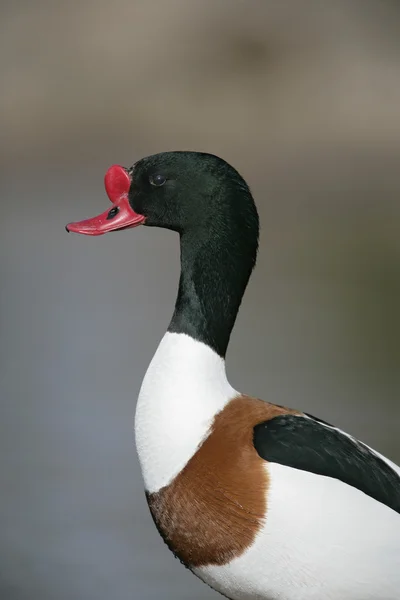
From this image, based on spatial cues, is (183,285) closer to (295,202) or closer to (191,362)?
(191,362)

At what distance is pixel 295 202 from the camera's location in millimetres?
3486

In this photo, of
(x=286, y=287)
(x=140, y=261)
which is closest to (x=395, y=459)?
(x=286, y=287)

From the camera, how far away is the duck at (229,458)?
0.79 m

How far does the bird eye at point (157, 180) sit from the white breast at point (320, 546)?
31cm

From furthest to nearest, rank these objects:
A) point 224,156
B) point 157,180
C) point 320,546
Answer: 1. point 224,156
2. point 157,180
3. point 320,546

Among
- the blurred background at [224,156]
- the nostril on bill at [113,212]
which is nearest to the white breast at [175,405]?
the nostril on bill at [113,212]

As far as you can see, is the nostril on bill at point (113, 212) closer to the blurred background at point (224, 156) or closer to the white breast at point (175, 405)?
the white breast at point (175, 405)

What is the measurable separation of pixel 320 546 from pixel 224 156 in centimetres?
257

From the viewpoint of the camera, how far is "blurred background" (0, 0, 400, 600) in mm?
2701

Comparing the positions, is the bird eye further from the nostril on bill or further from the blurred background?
the blurred background

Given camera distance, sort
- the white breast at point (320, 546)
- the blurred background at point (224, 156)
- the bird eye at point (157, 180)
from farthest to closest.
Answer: the blurred background at point (224, 156), the bird eye at point (157, 180), the white breast at point (320, 546)

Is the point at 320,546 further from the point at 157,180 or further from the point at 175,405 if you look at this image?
the point at 157,180

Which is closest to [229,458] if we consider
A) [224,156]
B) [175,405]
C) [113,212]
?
[175,405]

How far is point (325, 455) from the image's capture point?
2.73 feet
